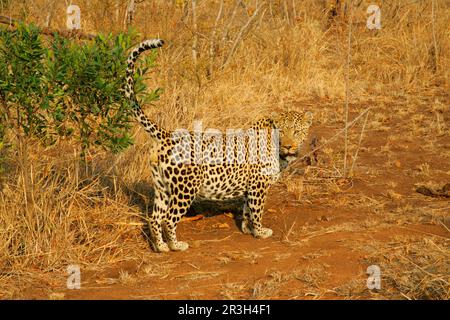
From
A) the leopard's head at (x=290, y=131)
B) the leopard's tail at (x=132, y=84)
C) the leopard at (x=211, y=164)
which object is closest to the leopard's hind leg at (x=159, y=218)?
the leopard at (x=211, y=164)

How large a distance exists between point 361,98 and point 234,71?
2150mm

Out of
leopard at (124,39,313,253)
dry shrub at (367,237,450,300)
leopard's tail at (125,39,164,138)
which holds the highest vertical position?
leopard's tail at (125,39,164,138)

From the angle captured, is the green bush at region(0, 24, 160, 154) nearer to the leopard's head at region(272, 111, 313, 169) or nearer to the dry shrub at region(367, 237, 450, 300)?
the leopard's head at region(272, 111, 313, 169)

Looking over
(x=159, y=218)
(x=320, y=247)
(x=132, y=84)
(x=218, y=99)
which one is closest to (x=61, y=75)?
(x=132, y=84)

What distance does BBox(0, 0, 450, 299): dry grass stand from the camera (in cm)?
627

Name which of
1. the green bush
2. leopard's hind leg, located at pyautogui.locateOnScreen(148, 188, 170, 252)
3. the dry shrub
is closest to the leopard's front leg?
leopard's hind leg, located at pyautogui.locateOnScreen(148, 188, 170, 252)

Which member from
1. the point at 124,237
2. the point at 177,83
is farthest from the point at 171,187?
the point at 177,83

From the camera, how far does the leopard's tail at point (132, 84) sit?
232 inches

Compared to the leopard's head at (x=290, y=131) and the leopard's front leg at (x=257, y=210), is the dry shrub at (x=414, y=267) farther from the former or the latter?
the leopard's head at (x=290, y=131)

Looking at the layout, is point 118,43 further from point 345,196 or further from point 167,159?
point 345,196

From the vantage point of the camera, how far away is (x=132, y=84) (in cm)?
611

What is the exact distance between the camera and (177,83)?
402 inches

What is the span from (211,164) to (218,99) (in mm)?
4277
